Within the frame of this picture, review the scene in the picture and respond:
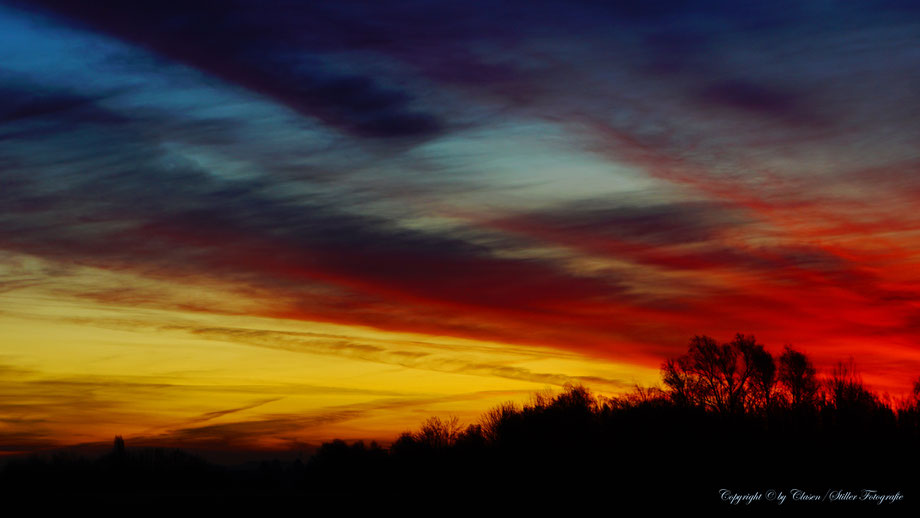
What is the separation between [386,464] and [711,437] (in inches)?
2188

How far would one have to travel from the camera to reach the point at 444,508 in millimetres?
41750

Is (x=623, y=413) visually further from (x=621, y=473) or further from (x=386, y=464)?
(x=386, y=464)

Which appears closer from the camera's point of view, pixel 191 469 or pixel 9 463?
pixel 9 463

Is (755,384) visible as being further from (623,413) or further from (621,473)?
(621,473)

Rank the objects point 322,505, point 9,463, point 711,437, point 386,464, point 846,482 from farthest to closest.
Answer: point 386,464 → point 9,463 → point 711,437 → point 846,482 → point 322,505

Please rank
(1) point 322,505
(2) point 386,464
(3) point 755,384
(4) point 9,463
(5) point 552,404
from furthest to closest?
(2) point 386,464
(4) point 9,463
(5) point 552,404
(3) point 755,384
(1) point 322,505

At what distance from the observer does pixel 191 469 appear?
361 feet

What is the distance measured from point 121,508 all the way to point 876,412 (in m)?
38.6

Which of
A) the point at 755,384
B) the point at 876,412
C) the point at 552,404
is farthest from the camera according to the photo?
the point at 552,404

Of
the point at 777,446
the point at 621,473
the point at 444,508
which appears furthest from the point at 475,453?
the point at 444,508

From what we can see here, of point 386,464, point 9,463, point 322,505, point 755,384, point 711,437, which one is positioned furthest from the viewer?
point 386,464

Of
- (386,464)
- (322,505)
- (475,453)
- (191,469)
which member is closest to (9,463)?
(191,469)

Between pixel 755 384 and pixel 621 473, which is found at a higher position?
pixel 755 384

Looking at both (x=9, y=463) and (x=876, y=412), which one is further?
(x=9, y=463)
